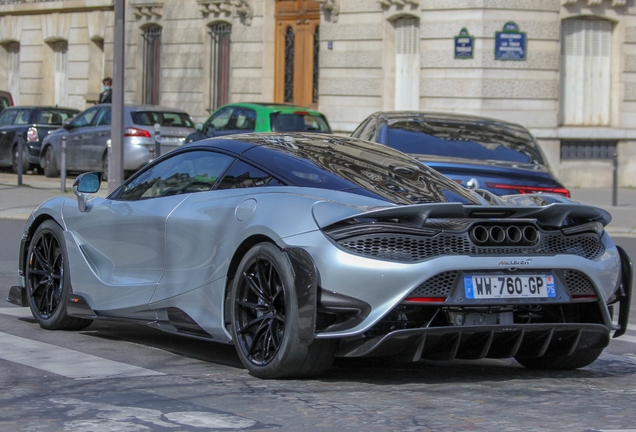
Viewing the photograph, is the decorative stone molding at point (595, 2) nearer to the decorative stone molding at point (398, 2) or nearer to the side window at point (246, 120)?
the decorative stone molding at point (398, 2)

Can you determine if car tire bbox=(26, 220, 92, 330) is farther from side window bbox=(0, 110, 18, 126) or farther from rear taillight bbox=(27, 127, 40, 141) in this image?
side window bbox=(0, 110, 18, 126)

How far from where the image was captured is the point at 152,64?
33281 millimetres

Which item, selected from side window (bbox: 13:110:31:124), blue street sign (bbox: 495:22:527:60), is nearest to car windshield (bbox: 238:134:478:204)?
blue street sign (bbox: 495:22:527:60)

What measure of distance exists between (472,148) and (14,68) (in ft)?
99.8

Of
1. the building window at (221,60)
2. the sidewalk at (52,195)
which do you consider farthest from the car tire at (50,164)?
the building window at (221,60)

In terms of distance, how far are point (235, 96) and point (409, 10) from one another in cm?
608

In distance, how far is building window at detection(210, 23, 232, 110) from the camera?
31.0 meters

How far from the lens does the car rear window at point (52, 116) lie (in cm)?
2666

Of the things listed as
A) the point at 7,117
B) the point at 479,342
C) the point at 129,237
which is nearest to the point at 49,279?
the point at 129,237

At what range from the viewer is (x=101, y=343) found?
7.27 meters

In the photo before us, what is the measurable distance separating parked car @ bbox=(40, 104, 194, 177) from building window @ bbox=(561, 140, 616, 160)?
8.25 m

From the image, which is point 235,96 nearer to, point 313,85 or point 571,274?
point 313,85

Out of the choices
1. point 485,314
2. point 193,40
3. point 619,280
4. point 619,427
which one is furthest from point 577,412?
point 193,40

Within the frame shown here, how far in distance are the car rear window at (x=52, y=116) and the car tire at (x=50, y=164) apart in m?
1.79
